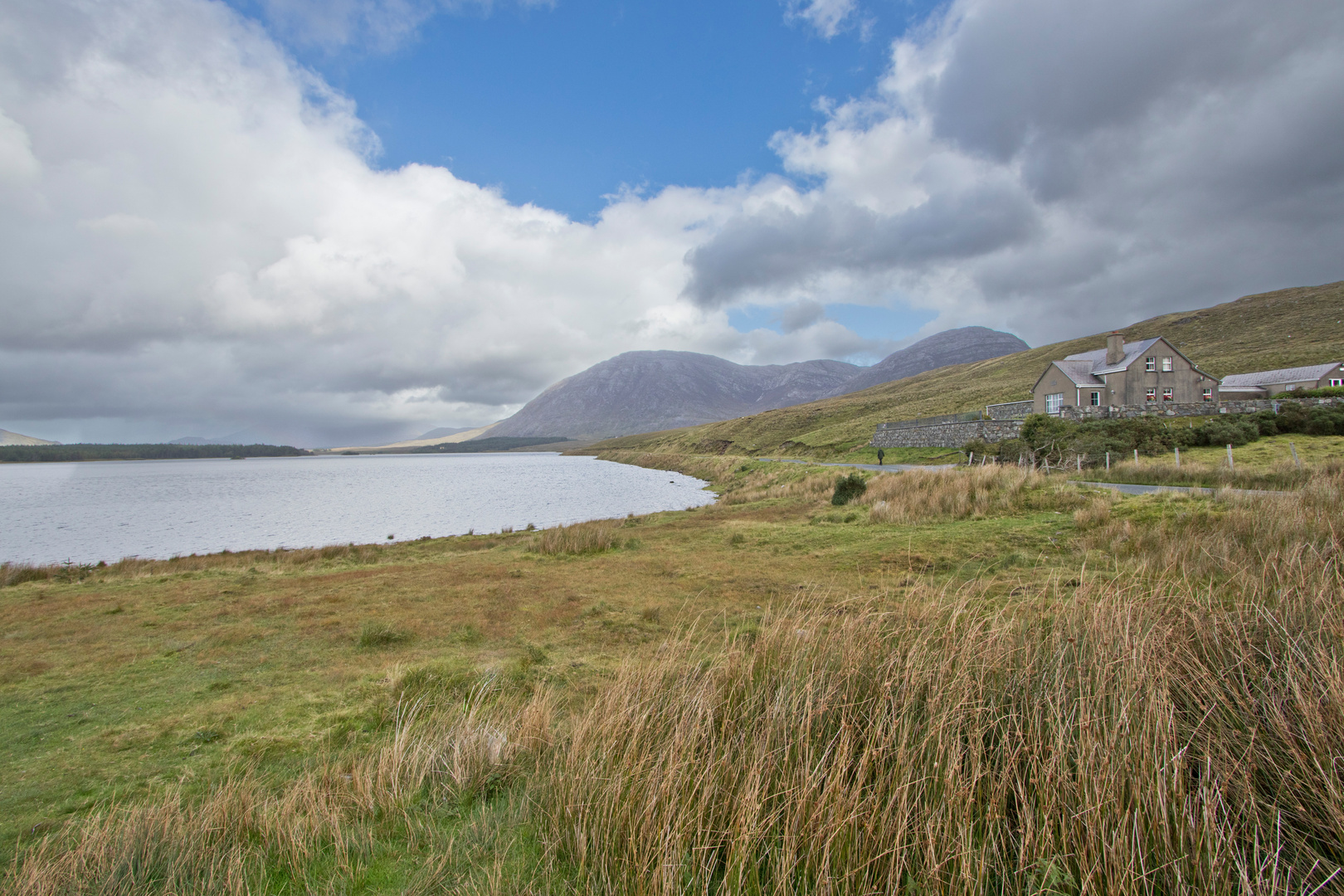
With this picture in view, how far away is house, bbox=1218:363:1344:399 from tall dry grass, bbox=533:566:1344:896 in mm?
61819

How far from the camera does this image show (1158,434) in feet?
89.5

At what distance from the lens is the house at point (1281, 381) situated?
47.3 metres

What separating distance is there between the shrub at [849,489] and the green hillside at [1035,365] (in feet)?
112

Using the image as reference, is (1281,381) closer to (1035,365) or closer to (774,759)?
(1035,365)

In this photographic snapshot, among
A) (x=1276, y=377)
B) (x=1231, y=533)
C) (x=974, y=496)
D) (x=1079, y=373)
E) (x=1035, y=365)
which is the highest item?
(x=1035, y=365)

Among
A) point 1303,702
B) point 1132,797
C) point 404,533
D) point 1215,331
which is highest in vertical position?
point 1215,331

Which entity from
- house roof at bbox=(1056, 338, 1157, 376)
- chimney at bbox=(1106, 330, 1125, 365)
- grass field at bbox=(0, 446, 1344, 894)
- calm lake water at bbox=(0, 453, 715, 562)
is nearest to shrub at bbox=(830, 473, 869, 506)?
calm lake water at bbox=(0, 453, 715, 562)

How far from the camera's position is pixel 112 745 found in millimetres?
5801

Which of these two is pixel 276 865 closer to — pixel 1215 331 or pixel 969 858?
pixel 969 858

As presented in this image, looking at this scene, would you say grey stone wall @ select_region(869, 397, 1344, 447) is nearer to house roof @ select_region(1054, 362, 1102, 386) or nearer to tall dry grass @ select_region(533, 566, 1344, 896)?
house roof @ select_region(1054, 362, 1102, 386)

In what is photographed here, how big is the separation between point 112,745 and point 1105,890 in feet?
27.6

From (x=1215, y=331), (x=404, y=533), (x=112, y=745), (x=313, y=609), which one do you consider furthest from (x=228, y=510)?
(x=1215, y=331)

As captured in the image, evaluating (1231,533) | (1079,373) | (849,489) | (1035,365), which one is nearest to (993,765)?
(1231,533)

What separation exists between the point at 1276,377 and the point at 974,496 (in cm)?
5730
